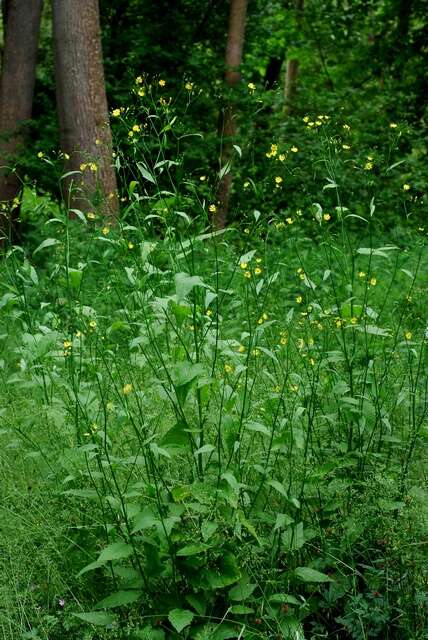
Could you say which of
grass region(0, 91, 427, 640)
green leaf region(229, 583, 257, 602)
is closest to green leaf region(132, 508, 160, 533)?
grass region(0, 91, 427, 640)

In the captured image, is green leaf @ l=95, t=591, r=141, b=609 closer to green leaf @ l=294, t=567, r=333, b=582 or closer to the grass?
Result: the grass

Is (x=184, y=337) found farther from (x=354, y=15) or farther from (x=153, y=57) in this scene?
(x=354, y=15)

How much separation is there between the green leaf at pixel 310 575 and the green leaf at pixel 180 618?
0.41 meters

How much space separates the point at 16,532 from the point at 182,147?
979 centimetres

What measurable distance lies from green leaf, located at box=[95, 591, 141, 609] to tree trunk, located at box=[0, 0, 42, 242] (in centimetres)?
943

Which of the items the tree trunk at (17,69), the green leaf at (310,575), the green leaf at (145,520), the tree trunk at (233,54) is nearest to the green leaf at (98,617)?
the green leaf at (145,520)

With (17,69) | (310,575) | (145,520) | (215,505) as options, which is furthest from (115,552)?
(17,69)

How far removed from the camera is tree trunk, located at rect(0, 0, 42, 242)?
1198 cm

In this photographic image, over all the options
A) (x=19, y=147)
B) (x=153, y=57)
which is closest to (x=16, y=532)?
(x=19, y=147)

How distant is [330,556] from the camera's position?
10.7ft

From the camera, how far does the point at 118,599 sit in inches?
119

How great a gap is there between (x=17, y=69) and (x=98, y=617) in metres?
10.2

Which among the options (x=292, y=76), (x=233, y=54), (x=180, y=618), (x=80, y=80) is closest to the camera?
(x=180, y=618)

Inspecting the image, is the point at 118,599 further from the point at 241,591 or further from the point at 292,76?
the point at 292,76
